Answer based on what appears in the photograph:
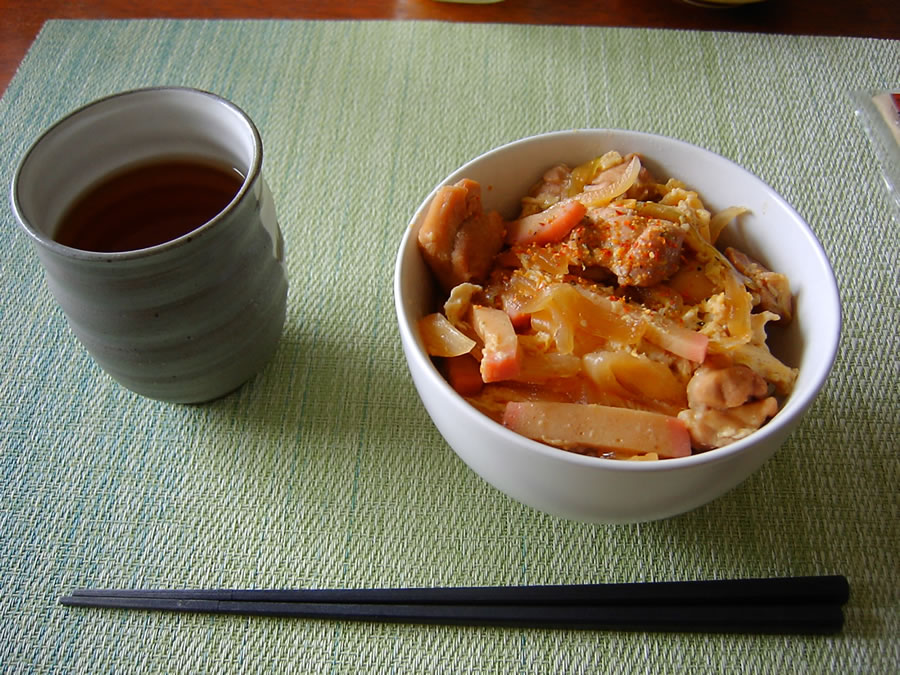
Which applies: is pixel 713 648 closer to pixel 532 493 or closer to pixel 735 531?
pixel 735 531

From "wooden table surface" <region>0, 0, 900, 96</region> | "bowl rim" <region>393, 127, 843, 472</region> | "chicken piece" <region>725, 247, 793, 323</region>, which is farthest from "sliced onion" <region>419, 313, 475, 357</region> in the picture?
"wooden table surface" <region>0, 0, 900, 96</region>

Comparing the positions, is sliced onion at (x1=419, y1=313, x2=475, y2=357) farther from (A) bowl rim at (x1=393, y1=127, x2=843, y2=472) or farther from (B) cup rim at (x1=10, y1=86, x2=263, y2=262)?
(B) cup rim at (x1=10, y1=86, x2=263, y2=262)

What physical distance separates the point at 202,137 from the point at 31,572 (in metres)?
0.73

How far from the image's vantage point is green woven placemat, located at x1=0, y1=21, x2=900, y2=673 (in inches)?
39.9

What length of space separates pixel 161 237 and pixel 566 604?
33.1 inches

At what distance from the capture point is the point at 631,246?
107 centimetres

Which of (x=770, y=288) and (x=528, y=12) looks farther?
(x=528, y=12)

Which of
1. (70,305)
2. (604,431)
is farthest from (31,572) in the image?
(604,431)

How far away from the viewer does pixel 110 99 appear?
113 centimetres

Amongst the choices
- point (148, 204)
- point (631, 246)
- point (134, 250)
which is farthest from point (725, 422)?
point (148, 204)

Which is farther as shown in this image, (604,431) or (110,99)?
(110,99)

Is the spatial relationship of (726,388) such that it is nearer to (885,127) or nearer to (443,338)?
(443,338)

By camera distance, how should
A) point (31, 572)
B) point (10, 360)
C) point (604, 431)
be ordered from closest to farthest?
point (604, 431) < point (31, 572) < point (10, 360)

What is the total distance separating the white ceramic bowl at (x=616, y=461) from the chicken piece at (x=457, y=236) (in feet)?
0.10
